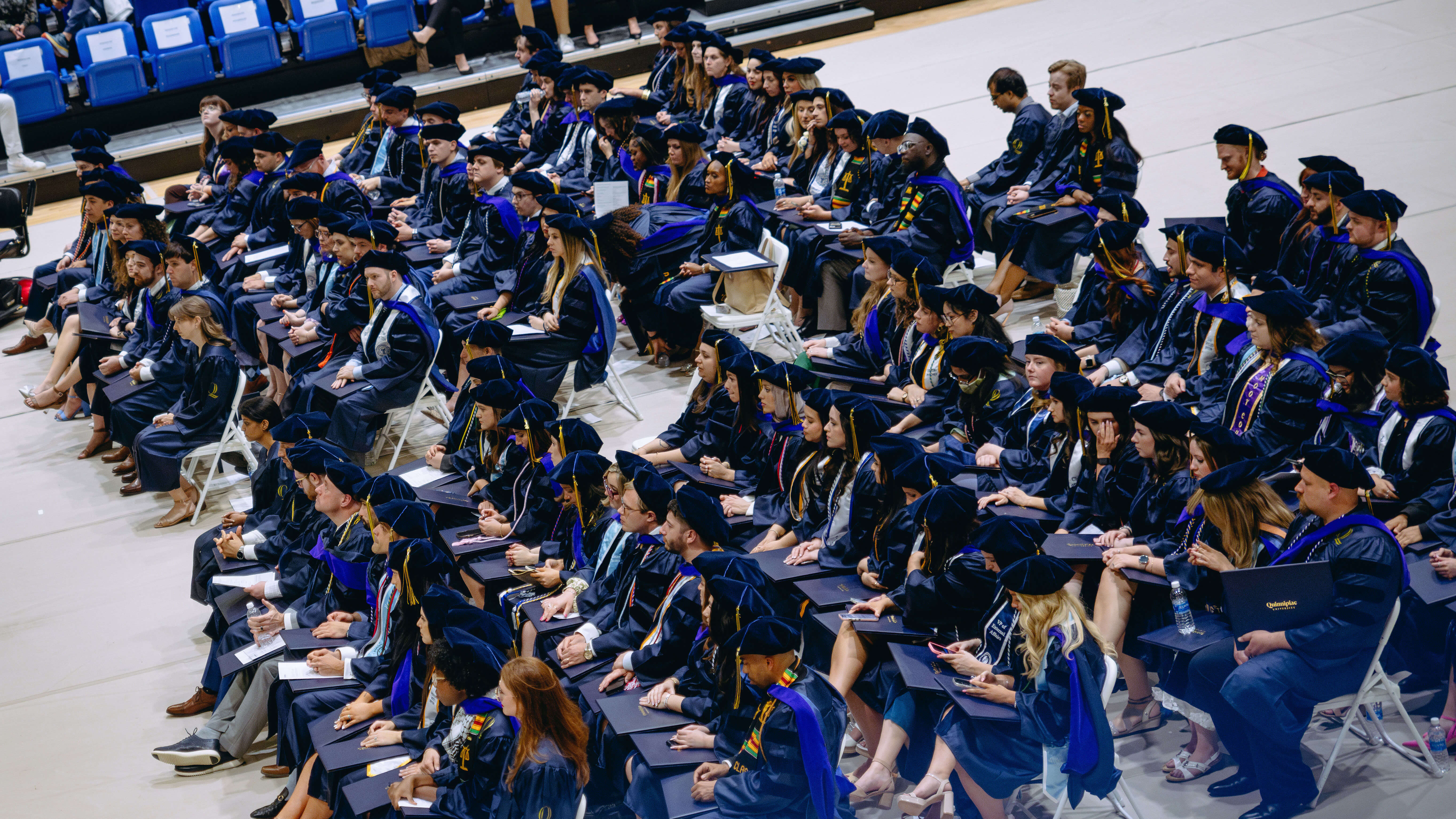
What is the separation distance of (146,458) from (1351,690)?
6.32 metres

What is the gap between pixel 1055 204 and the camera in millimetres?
8312

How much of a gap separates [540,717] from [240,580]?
99.2 inches

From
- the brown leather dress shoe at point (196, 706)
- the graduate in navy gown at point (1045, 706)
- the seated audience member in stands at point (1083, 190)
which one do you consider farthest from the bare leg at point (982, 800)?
the seated audience member in stands at point (1083, 190)

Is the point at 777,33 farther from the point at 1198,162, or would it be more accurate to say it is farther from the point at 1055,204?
the point at 1055,204

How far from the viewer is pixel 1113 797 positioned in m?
4.55

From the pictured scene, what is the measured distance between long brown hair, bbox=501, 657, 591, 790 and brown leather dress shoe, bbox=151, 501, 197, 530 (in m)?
4.15

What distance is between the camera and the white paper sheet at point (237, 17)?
1435 centimetres

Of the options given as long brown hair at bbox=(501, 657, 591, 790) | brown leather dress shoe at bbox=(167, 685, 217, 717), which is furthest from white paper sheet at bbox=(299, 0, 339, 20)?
long brown hair at bbox=(501, 657, 591, 790)

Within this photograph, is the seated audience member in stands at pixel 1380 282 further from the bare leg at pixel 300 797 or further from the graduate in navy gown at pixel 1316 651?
the bare leg at pixel 300 797

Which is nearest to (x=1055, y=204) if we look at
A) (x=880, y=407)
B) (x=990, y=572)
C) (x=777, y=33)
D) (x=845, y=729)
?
(x=880, y=407)

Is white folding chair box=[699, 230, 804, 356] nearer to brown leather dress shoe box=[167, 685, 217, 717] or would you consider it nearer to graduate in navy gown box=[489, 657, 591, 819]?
brown leather dress shoe box=[167, 685, 217, 717]

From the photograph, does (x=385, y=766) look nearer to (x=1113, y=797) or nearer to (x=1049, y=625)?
(x=1049, y=625)

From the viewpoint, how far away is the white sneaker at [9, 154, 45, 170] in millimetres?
13367

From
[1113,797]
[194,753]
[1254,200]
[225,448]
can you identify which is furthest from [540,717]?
[1254,200]
